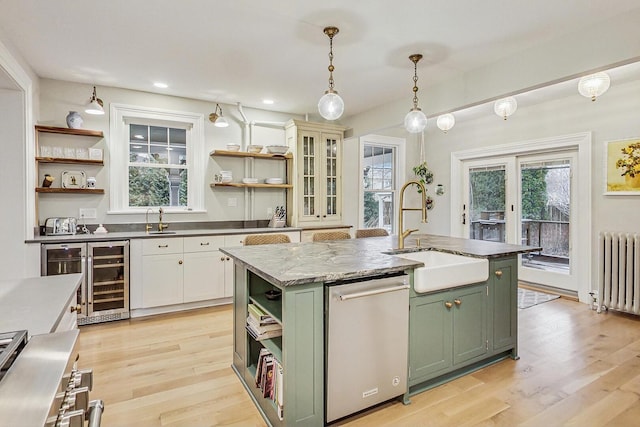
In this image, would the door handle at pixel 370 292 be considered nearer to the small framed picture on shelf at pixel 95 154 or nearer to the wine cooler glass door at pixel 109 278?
the wine cooler glass door at pixel 109 278

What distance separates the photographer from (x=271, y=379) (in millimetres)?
1957

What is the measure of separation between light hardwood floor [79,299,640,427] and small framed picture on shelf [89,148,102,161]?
6.16 feet

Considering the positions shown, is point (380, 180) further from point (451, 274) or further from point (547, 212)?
point (451, 274)

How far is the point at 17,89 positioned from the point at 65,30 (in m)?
1.01

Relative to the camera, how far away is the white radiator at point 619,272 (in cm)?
369

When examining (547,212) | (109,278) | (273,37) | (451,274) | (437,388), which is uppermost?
(273,37)

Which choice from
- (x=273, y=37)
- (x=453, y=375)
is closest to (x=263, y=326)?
(x=453, y=375)

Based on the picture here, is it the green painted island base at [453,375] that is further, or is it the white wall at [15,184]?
the white wall at [15,184]

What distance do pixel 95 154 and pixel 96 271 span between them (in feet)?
4.42

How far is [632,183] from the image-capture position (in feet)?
12.5

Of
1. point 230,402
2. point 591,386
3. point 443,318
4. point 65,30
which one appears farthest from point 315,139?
point 591,386

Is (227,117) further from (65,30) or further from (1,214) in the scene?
(1,214)

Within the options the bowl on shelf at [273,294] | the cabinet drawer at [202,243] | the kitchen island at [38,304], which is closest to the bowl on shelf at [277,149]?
the cabinet drawer at [202,243]

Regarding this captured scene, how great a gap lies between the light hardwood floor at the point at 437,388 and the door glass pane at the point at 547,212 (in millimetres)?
1435
